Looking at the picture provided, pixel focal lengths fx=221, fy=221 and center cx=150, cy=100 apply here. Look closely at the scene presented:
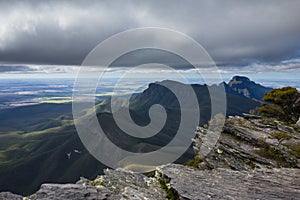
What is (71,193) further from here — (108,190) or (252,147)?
(252,147)

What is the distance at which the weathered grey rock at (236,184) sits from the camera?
74.1ft

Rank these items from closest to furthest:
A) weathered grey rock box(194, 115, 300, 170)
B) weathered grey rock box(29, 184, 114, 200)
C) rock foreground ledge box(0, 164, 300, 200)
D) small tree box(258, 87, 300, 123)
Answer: rock foreground ledge box(0, 164, 300, 200)
weathered grey rock box(29, 184, 114, 200)
weathered grey rock box(194, 115, 300, 170)
small tree box(258, 87, 300, 123)

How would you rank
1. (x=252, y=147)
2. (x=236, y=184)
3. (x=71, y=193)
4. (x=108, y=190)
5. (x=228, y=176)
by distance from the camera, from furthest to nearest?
(x=252, y=147)
(x=108, y=190)
(x=71, y=193)
(x=228, y=176)
(x=236, y=184)

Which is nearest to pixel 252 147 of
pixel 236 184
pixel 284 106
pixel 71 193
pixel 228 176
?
pixel 228 176

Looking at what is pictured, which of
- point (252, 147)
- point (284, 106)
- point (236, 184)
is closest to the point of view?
point (236, 184)

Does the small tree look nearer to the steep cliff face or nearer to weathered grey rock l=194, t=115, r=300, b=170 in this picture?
weathered grey rock l=194, t=115, r=300, b=170

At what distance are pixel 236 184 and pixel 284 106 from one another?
139ft

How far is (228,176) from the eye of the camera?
2714 centimetres

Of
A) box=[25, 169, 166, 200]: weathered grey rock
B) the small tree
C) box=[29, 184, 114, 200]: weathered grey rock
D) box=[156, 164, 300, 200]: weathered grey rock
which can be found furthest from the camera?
the small tree

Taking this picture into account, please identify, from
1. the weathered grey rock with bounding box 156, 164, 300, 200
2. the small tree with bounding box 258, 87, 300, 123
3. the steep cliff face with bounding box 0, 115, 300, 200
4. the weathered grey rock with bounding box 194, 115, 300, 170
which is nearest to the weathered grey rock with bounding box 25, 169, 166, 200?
the steep cliff face with bounding box 0, 115, 300, 200

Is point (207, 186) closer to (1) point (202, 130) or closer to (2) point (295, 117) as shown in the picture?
(1) point (202, 130)

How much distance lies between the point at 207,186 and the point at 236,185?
3177 mm

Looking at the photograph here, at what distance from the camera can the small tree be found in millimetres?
55541

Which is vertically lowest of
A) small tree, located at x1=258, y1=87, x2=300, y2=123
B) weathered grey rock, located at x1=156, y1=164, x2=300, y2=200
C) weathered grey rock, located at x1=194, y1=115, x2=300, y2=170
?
weathered grey rock, located at x1=156, y1=164, x2=300, y2=200
